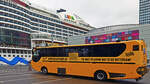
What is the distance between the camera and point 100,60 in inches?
475

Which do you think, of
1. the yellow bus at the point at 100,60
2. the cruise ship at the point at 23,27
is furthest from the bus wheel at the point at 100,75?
the cruise ship at the point at 23,27

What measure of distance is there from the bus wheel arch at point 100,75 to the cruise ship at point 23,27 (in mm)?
29172

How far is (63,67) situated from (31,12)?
57059 mm

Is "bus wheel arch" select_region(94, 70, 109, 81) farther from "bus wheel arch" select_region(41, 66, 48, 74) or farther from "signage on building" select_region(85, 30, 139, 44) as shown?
"signage on building" select_region(85, 30, 139, 44)

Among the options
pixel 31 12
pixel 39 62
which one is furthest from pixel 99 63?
pixel 31 12

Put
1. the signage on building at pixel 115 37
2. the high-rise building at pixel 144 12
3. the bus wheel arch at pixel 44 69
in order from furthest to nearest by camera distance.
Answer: the high-rise building at pixel 144 12, the signage on building at pixel 115 37, the bus wheel arch at pixel 44 69

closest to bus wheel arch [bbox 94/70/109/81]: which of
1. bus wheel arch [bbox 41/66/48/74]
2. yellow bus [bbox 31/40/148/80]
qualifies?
yellow bus [bbox 31/40/148/80]

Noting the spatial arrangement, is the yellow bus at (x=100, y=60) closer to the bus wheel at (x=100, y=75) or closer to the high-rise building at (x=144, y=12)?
the bus wheel at (x=100, y=75)

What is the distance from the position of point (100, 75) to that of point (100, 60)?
1249 millimetres

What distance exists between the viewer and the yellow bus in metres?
10.5

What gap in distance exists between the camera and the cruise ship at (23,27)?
49.8m

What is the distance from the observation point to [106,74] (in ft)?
38.5

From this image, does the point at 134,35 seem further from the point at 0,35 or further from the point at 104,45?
the point at 0,35

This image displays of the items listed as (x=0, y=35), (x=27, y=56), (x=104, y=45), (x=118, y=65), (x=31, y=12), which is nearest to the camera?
(x=118, y=65)
